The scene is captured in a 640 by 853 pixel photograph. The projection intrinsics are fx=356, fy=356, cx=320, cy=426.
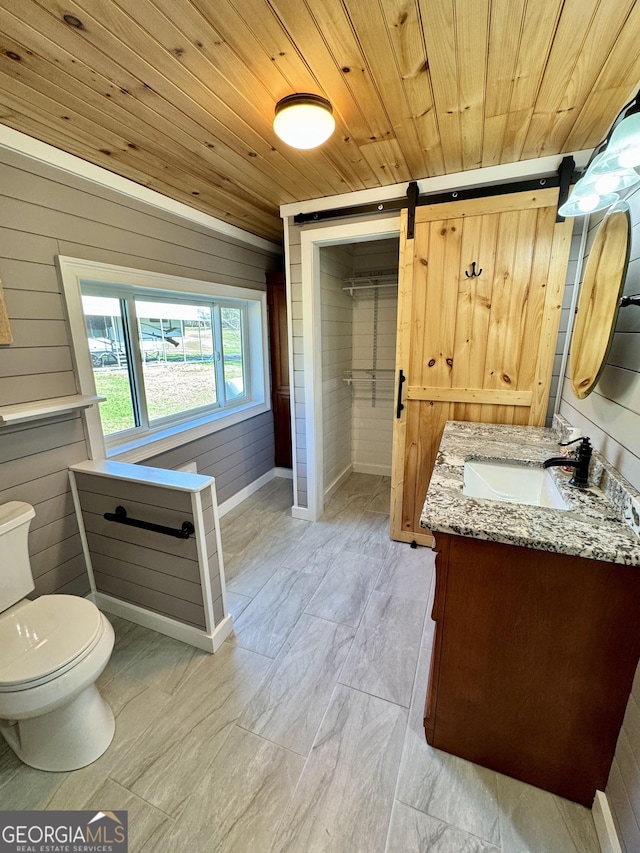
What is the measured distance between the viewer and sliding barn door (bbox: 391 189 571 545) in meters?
1.96

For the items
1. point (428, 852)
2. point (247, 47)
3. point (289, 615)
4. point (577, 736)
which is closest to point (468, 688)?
point (577, 736)

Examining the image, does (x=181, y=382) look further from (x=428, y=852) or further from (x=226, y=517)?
(x=428, y=852)

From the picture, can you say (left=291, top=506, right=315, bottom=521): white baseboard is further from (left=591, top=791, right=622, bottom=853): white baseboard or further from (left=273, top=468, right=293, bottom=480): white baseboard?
(left=591, top=791, right=622, bottom=853): white baseboard

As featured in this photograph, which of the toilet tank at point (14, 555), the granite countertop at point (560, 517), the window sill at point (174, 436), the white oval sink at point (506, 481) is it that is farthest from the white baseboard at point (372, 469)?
the toilet tank at point (14, 555)

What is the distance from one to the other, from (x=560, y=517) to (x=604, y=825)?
91 cm

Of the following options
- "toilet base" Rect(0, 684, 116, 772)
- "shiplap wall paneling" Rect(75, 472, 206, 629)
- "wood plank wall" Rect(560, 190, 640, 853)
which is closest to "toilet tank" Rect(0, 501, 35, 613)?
"shiplap wall paneling" Rect(75, 472, 206, 629)

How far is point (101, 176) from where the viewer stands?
1867 millimetres

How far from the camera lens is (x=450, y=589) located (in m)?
1.15

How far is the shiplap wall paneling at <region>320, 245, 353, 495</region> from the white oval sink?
1642 millimetres

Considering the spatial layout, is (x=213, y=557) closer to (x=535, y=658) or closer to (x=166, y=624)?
(x=166, y=624)

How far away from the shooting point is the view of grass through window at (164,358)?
2201mm

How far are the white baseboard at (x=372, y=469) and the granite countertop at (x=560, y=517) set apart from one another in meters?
2.34

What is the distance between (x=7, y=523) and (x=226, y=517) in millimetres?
1701

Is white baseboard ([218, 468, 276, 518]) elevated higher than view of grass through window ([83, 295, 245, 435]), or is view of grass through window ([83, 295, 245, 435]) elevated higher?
view of grass through window ([83, 295, 245, 435])
